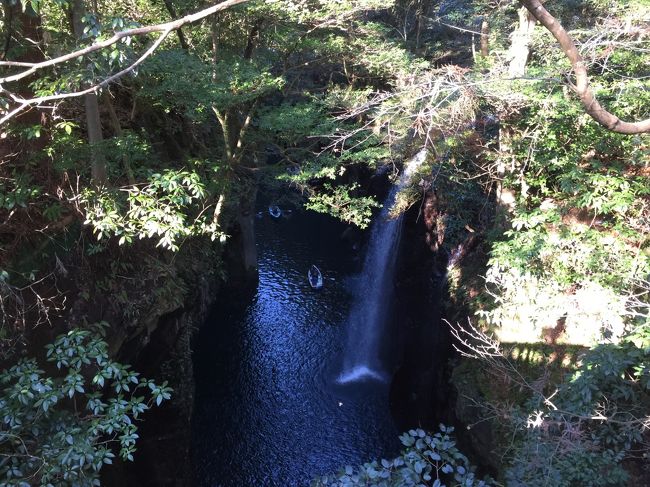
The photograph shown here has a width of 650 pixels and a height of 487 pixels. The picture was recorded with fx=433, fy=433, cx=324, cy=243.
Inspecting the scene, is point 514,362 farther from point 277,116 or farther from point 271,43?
point 271,43

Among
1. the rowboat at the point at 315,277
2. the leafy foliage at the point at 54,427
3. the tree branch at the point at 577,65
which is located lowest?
the rowboat at the point at 315,277

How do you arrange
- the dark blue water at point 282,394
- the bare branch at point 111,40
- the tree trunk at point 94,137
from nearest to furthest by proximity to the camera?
the bare branch at point 111,40 < the tree trunk at point 94,137 < the dark blue water at point 282,394

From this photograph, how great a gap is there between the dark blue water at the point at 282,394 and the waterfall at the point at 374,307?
401 mm

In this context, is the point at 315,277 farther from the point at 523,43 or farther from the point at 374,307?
the point at 523,43

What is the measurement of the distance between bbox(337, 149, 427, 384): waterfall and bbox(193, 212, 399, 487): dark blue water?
401mm

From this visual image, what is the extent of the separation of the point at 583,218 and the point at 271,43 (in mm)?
7981

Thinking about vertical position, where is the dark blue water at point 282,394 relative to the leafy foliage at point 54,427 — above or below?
below

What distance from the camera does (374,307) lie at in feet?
53.8

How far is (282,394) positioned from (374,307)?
497 centimetres

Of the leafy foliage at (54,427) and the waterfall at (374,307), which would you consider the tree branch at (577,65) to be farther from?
the waterfall at (374,307)

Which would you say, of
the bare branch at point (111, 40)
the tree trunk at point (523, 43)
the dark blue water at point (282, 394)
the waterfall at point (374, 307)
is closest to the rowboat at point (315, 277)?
the dark blue water at point (282, 394)

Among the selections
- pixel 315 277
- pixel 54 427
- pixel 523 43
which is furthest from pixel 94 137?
pixel 315 277

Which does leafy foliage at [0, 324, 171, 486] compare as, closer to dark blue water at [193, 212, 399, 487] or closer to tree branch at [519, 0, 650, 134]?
tree branch at [519, 0, 650, 134]

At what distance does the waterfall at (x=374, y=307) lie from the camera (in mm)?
14749
